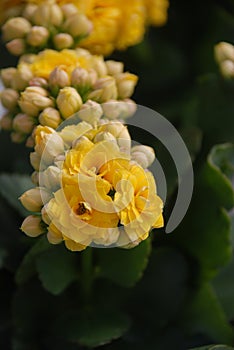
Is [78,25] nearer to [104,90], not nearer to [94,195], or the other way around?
[104,90]

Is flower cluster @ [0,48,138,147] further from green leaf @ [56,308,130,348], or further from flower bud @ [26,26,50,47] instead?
green leaf @ [56,308,130,348]

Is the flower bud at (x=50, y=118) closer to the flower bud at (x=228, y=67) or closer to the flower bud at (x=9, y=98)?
the flower bud at (x=9, y=98)

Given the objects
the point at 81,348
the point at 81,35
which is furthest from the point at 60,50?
the point at 81,348

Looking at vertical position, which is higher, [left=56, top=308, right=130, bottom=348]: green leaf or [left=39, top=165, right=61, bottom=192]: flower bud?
[left=39, top=165, right=61, bottom=192]: flower bud

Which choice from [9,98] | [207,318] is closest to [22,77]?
[9,98]

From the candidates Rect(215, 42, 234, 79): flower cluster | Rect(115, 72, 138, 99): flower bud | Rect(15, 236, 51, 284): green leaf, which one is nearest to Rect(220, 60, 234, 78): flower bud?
Rect(215, 42, 234, 79): flower cluster

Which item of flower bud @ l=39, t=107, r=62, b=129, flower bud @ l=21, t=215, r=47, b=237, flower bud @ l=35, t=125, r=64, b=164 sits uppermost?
flower bud @ l=35, t=125, r=64, b=164

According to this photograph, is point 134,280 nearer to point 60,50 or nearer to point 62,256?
point 62,256

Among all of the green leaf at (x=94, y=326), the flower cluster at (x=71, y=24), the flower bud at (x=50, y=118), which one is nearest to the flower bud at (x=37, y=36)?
the flower cluster at (x=71, y=24)
